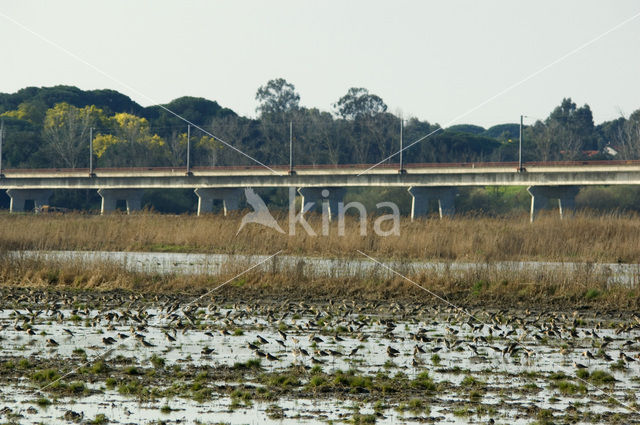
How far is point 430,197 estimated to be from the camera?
259ft

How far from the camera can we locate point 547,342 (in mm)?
16828

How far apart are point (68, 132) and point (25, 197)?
1749 cm

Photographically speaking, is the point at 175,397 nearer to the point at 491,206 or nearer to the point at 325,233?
the point at 325,233

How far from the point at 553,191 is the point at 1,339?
61.1m

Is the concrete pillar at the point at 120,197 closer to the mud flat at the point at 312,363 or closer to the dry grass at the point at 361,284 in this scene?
the dry grass at the point at 361,284

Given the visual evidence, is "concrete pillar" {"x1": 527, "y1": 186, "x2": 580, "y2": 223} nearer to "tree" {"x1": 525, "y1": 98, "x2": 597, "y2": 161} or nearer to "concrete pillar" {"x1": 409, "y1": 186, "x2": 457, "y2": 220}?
"concrete pillar" {"x1": 409, "y1": 186, "x2": 457, "y2": 220}

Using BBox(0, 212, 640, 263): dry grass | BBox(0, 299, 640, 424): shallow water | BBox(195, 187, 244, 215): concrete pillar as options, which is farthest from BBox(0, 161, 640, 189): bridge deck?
BBox(0, 299, 640, 424): shallow water

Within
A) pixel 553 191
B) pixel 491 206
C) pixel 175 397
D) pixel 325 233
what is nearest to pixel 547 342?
pixel 175 397

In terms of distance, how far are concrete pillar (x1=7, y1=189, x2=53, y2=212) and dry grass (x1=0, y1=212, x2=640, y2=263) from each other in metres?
51.8

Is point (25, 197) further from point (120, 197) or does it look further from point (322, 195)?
point (322, 195)

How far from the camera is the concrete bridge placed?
69.8m

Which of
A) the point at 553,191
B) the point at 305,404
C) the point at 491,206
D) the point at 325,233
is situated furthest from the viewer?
the point at 491,206

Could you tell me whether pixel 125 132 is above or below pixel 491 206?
above

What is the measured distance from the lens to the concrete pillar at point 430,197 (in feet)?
256
